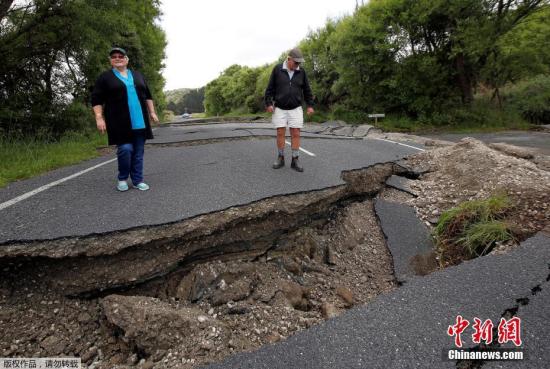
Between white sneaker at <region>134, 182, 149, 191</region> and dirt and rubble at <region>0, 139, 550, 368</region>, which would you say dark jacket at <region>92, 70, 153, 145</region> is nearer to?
white sneaker at <region>134, 182, 149, 191</region>

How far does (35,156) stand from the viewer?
6422 millimetres

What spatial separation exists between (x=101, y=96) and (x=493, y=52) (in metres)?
19.2

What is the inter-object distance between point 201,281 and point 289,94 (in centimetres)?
306

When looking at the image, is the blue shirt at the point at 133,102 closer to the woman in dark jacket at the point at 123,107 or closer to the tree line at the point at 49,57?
the woman in dark jacket at the point at 123,107

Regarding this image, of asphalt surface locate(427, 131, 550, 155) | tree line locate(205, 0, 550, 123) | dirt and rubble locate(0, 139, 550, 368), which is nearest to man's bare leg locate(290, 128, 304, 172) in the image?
dirt and rubble locate(0, 139, 550, 368)

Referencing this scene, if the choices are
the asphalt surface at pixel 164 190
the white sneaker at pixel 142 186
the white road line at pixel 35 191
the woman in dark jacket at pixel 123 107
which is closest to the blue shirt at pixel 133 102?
the woman in dark jacket at pixel 123 107

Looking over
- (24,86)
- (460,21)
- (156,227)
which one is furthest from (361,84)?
(156,227)

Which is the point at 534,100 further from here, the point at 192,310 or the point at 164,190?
the point at 192,310

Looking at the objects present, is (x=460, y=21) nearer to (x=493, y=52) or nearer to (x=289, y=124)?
(x=493, y=52)

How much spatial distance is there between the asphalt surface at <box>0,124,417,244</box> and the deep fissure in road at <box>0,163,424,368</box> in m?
0.21

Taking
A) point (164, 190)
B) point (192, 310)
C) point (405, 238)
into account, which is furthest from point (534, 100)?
point (192, 310)

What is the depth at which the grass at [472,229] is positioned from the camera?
2.94 meters

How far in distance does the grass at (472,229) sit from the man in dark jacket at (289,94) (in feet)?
7.36

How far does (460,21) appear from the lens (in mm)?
14578
